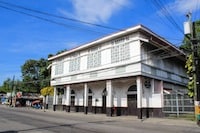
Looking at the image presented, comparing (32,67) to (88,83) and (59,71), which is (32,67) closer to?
(59,71)

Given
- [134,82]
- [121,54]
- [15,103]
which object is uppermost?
[121,54]

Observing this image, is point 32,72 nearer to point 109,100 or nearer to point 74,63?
point 74,63

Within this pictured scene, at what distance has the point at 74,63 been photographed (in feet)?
112

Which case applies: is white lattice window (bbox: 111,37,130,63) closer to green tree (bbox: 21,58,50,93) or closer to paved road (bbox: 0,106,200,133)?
paved road (bbox: 0,106,200,133)

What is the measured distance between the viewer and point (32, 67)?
76.2 metres

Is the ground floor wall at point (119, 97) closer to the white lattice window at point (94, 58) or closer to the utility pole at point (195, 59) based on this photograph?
the white lattice window at point (94, 58)

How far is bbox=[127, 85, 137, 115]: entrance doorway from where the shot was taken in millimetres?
27281

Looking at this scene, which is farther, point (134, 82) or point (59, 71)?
point (59, 71)

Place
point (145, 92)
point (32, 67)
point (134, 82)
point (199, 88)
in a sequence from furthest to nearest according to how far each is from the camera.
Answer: point (32, 67), point (134, 82), point (145, 92), point (199, 88)

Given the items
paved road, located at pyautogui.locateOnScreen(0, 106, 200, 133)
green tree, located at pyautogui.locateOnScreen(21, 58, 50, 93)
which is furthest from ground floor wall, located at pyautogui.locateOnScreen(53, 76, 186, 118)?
green tree, located at pyautogui.locateOnScreen(21, 58, 50, 93)

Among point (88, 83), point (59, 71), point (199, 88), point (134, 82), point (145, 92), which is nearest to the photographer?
point (199, 88)

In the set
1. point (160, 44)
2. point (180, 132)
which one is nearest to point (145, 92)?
point (160, 44)

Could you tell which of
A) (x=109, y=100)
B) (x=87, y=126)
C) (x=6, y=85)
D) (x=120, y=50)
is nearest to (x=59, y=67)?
(x=109, y=100)

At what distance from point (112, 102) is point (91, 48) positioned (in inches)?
309
